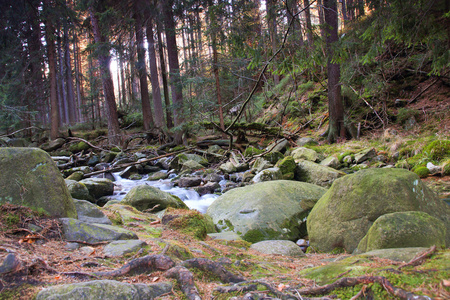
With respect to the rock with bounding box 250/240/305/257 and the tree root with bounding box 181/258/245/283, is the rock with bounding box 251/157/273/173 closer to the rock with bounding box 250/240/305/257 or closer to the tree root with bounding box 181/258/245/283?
the rock with bounding box 250/240/305/257

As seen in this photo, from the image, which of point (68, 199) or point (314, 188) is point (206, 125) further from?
point (68, 199)

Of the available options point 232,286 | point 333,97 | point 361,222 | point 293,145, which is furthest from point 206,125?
point 232,286

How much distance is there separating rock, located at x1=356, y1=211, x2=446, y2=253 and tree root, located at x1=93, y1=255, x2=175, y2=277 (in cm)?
234

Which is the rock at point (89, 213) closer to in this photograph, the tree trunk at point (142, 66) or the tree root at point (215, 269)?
the tree root at point (215, 269)

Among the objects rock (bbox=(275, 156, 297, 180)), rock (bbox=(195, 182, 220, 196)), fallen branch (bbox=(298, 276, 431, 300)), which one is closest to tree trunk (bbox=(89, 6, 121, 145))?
rock (bbox=(195, 182, 220, 196))

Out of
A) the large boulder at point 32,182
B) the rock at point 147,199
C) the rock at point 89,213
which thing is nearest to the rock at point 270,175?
the rock at point 147,199

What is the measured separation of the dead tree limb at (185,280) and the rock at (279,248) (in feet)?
6.67

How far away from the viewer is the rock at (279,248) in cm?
391

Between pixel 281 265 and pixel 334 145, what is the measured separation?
996 cm

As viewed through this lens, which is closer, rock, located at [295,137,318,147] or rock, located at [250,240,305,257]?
rock, located at [250,240,305,257]

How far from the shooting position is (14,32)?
790 inches

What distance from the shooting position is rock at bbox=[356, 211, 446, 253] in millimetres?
2959

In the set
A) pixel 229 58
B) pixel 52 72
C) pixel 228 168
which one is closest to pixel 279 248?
pixel 228 168

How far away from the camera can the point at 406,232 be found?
3.02 meters
